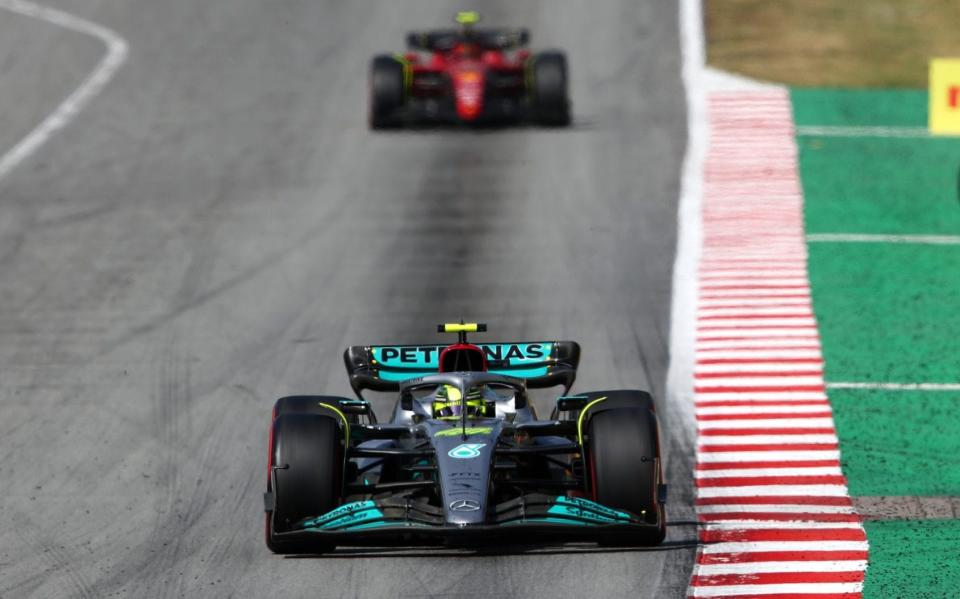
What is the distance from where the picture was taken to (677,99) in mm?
30766

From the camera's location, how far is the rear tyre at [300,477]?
44.8 ft

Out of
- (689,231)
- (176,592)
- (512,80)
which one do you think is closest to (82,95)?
(512,80)

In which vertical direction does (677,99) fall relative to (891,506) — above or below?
above

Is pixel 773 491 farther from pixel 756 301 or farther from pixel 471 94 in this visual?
pixel 471 94

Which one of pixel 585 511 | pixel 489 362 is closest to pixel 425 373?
pixel 489 362

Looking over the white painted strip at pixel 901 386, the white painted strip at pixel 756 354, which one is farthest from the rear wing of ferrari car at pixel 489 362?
the white painted strip at pixel 901 386

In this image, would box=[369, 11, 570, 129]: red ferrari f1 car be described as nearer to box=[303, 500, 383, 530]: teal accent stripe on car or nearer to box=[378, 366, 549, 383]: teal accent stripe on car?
box=[378, 366, 549, 383]: teal accent stripe on car

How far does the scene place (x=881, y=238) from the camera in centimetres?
2441

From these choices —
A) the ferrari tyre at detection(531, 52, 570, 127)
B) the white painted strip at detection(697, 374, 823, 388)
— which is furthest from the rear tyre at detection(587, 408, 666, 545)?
the ferrari tyre at detection(531, 52, 570, 127)

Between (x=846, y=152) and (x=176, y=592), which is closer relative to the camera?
(x=176, y=592)

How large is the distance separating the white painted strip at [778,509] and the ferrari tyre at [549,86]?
1375cm

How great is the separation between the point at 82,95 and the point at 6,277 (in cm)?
983

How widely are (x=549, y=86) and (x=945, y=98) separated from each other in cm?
722

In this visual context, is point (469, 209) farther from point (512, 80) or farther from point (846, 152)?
point (846, 152)
